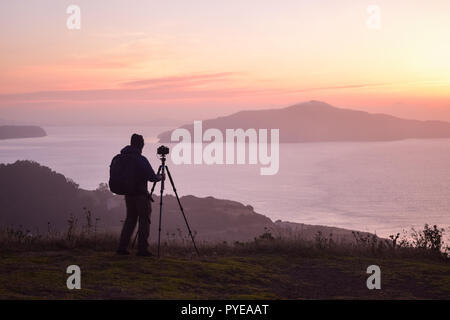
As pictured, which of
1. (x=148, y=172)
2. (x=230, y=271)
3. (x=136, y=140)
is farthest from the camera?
(x=136, y=140)

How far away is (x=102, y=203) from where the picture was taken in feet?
300

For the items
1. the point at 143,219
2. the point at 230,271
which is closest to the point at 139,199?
the point at 143,219

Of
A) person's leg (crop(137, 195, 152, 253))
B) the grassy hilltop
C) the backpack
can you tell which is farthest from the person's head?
the grassy hilltop

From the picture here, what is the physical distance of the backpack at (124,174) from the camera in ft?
29.3

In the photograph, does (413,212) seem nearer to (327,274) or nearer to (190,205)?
(190,205)

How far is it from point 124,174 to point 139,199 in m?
0.59

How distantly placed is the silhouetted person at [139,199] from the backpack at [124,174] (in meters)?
0.03

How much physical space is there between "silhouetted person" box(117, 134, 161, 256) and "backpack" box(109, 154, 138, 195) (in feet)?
0.10

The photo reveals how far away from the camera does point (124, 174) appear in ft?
29.3

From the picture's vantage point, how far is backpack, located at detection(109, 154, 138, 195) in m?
8.94

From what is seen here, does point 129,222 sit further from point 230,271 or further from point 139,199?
point 230,271

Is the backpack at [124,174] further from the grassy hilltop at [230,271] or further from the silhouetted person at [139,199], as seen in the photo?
the grassy hilltop at [230,271]

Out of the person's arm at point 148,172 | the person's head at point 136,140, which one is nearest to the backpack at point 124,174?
the person's arm at point 148,172
